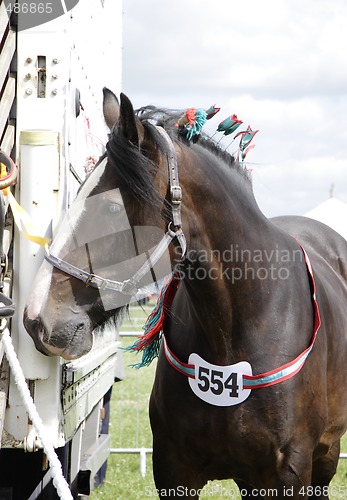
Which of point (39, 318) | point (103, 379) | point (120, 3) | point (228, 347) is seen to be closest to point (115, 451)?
point (103, 379)

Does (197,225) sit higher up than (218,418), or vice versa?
(197,225)

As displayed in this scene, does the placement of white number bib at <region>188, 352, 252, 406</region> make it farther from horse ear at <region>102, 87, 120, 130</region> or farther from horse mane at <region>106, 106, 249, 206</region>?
horse ear at <region>102, 87, 120, 130</region>

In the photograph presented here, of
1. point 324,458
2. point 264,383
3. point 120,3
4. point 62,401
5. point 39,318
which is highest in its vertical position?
point 120,3

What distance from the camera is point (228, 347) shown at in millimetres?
3486

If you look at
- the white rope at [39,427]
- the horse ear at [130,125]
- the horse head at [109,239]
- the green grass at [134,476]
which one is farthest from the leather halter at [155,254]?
the green grass at [134,476]

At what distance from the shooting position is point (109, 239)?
3.07 meters

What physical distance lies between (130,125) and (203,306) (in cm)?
85

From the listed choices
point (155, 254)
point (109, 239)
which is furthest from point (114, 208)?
point (155, 254)

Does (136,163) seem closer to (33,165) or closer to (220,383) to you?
(33,165)

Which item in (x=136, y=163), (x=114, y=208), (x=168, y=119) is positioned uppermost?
(x=168, y=119)

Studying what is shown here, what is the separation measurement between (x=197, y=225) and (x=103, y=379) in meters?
2.54

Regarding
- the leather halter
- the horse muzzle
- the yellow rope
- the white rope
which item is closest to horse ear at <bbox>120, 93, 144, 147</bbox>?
the leather halter

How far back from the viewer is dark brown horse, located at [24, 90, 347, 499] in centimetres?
306

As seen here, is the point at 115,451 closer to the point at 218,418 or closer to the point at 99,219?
the point at 218,418
